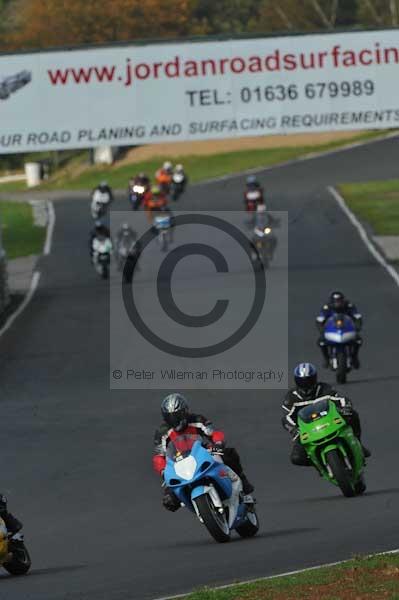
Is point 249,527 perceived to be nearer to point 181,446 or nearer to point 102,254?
point 181,446

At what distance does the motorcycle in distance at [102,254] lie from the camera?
41562 millimetres

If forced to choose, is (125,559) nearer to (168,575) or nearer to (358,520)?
(168,575)

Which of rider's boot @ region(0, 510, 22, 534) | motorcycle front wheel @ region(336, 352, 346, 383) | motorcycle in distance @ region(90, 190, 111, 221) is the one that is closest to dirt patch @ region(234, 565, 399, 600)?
rider's boot @ region(0, 510, 22, 534)

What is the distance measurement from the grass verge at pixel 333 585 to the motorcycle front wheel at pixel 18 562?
240 centimetres

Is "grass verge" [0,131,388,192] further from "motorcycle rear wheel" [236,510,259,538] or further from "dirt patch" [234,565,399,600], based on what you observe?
"dirt patch" [234,565,399,600]

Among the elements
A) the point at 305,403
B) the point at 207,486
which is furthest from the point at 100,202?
the point at 207,486

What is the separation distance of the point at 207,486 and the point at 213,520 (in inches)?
11.1

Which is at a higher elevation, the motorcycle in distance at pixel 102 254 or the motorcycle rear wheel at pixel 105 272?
the motorcycle in distance at pixel 102 254

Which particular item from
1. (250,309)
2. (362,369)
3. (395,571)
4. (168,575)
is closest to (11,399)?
(362,369)

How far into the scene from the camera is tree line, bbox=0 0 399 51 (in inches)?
2726

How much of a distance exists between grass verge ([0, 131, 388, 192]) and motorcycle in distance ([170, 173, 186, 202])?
10010 millimetres

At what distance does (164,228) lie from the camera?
1800 inches

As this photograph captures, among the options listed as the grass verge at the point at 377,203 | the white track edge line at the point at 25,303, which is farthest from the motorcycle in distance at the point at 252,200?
the white track edge line at the point at 25,303

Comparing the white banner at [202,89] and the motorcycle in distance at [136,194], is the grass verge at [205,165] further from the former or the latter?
the white banner at [202,89]
